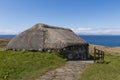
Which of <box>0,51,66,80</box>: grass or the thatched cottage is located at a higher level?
the thatched cottage

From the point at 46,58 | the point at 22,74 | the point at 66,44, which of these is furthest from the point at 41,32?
the point at 22,74

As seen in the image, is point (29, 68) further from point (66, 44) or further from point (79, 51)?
point (79, 51)

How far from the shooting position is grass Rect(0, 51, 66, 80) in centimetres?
1810

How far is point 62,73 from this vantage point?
1952 cm

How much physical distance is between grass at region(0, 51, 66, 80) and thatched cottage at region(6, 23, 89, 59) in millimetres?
2095

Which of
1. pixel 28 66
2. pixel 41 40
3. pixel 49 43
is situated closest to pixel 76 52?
pixel 49 43

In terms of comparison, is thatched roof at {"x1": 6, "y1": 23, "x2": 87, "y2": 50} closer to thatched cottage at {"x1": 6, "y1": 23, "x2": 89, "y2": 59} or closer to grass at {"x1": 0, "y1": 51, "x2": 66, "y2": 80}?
thatched cottage at {"x1": 6, "y1": 23, "x2": 89, "y2": 59}

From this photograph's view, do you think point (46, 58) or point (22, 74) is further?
point (46, 58)

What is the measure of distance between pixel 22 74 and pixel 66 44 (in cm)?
1216

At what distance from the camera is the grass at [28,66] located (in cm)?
1810

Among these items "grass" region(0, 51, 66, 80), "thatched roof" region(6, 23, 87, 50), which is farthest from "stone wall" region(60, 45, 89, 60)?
"grass" region(0, 51, 66, 80)

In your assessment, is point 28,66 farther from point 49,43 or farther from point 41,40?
point 41,40

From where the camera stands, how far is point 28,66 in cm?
2142

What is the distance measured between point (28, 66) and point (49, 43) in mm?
9277
